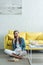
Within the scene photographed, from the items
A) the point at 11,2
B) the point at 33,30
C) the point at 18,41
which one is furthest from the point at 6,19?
the point at 18,41

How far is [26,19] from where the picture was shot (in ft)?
23.5

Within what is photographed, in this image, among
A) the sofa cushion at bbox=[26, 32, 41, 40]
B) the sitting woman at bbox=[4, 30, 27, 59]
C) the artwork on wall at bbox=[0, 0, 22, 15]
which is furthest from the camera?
the artwork on wall at bbox=[0, 0, 22, 15]

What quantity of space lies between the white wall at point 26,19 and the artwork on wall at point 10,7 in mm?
131

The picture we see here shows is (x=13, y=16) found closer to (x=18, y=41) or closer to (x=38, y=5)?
(x=38, y=5)

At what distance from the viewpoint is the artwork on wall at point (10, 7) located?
7.06 meters

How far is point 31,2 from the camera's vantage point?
23.5ft

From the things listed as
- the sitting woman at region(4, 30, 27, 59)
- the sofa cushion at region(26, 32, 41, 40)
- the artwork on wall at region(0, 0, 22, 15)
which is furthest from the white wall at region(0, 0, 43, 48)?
the sitting woman at region(4, 30, 27, 59)

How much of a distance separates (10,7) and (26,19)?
2.51ft

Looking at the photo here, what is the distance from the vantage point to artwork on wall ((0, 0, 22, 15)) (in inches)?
278

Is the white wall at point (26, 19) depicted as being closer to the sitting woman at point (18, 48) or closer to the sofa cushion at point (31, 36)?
the sofa cushion at point (31, 36)

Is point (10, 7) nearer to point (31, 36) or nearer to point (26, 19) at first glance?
point (26, 19)

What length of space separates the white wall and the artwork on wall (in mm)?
131

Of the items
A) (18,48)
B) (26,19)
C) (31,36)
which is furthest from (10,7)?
(18,48)

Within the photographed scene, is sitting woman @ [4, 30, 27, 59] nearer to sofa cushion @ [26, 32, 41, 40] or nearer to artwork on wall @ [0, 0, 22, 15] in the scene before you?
sofa cushion @ [26, 32, 41, 40]
